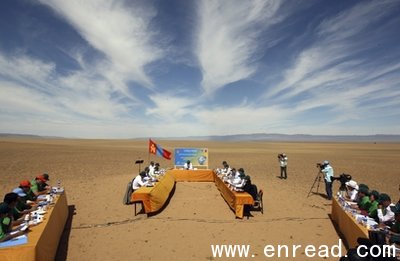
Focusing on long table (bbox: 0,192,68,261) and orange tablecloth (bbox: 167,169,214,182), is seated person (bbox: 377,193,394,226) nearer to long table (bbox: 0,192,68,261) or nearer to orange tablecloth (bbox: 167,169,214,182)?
long table (bbox: 0,192,68,261)

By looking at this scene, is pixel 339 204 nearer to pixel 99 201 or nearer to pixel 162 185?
pixel 162 185

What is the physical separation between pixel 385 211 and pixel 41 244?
30.8ft

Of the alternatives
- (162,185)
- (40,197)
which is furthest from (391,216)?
(40,197)

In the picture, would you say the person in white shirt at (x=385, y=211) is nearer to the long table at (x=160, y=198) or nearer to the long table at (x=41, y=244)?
the long table at (x=160, y=198)

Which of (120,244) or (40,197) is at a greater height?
(40,197)

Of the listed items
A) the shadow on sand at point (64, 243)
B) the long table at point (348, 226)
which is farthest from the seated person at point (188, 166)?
the long table at point (348, 226)

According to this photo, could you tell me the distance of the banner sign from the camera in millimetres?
21656

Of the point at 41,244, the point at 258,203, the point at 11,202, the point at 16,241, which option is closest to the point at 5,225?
the point at 16,241

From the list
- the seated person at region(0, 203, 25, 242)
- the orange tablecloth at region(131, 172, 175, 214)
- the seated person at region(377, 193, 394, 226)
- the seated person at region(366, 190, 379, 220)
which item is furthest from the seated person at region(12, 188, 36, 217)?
the seated person at region(366, 190, 379, 220)

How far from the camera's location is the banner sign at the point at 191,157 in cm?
2166

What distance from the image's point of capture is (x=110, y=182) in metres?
19.3

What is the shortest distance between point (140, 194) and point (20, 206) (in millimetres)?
4334

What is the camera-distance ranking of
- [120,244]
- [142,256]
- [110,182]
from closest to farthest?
1. [142,256]
2. [120,244]
3. [110,182]

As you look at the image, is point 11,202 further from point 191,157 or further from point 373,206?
point 191,157
